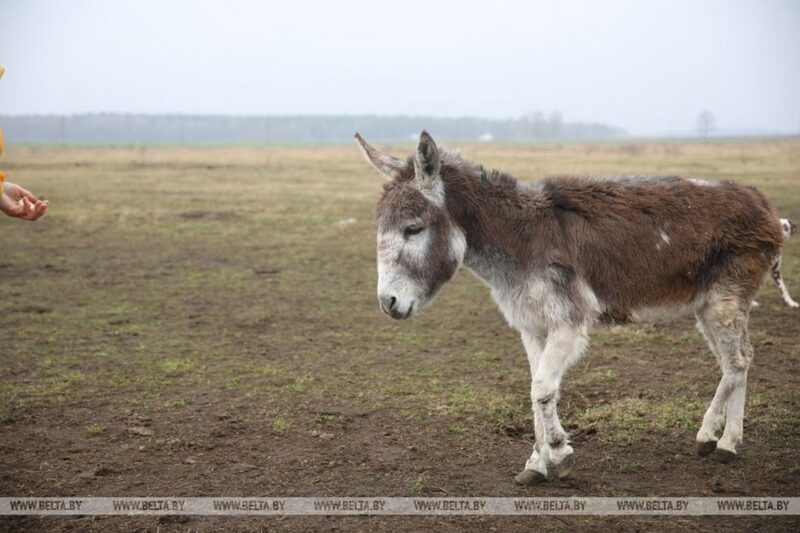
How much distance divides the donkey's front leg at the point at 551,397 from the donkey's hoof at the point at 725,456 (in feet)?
4.81

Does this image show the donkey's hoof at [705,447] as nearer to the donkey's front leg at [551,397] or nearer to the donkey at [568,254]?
the donkey at [568,254]

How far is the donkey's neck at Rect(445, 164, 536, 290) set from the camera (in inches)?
226

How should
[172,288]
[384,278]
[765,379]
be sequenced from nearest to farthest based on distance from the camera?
[384,278] < [765,379] < [172,288]

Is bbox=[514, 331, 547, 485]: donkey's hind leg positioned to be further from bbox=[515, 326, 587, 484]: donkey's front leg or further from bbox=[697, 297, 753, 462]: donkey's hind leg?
bbox=[697, 297, 753, 462]: donkey's hind leg

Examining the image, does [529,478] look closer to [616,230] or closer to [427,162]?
[616,230]

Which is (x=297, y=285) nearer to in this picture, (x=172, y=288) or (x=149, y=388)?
(x=172, y=288)

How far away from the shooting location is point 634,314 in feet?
19.6

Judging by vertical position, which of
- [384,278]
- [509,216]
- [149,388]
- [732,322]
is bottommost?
[149,388]

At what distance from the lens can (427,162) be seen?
18.1 feet

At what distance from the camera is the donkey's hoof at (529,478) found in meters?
5.83

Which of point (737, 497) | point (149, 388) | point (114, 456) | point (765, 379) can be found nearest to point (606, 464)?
point (737, 497)

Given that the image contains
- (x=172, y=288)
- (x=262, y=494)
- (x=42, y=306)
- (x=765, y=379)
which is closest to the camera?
(x=262, y=494)

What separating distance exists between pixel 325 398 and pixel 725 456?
4.25 meters

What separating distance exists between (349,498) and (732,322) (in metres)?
3.59
